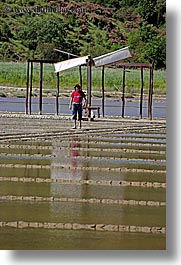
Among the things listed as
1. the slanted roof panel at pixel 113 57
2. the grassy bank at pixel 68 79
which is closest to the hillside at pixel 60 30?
the grassy bank at pixel 68 79

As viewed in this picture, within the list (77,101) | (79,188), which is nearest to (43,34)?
(77,101)

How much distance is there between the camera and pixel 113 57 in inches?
640

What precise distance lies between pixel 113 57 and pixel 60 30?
16656 millimetres

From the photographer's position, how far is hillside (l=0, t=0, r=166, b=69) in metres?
30.2

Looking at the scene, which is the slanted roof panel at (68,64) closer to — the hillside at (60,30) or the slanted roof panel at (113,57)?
the slanted roof panel at (113,57)

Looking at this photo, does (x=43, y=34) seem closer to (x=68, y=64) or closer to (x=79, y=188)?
(x=68, y=64)

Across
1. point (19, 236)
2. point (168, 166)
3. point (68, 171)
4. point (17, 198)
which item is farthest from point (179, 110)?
point (68, 171)

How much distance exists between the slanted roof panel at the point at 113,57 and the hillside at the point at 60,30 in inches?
452

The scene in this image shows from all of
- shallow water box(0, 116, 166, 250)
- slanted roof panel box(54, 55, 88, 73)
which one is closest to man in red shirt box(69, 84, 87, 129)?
shallow water box(0, 116, 166, 250)

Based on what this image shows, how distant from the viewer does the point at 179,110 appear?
481 centimetres

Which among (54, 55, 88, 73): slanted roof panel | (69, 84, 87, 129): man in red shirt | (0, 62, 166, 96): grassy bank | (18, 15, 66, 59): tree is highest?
(18, 15, 66, 59): tree

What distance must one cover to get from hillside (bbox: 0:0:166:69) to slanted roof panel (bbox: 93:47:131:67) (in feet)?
37.7

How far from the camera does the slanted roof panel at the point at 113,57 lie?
1602cm

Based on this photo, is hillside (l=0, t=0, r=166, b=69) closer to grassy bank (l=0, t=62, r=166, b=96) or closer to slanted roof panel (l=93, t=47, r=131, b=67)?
grassy bank (l=0, t=62, r=166, b=96)
